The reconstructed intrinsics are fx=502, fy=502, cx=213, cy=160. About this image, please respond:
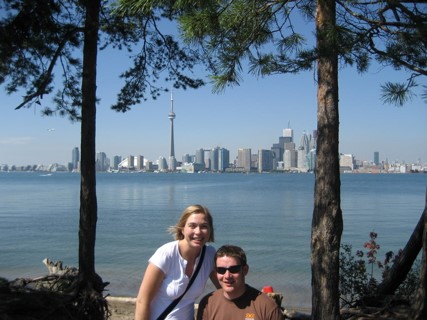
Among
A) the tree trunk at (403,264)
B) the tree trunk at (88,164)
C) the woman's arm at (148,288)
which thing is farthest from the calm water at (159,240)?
the woman's arm at (148,288)

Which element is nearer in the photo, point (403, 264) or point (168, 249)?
point (168, 249)

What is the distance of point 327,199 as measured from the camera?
3.95 meters

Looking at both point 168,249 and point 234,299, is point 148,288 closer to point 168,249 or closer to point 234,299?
point 168,249

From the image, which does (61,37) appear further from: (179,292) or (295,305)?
(295,305)

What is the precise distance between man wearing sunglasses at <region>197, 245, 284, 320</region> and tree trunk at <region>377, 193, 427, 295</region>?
291cm

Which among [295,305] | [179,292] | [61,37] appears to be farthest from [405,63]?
[295,305]

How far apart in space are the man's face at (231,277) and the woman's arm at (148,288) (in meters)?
0.32

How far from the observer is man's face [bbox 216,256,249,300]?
256 cm

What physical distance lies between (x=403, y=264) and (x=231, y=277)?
10.2 ft

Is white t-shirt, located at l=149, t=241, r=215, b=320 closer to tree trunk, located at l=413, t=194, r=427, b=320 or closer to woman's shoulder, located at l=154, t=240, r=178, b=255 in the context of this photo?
woman's shoulder, located at l=154, t=240, r=178, b=255

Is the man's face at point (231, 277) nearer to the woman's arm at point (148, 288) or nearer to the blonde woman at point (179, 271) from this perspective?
the blonde woman at point (179, 271)

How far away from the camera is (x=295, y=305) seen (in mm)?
9531

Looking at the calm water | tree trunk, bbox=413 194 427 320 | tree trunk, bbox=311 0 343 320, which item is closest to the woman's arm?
tree trunk, bbox=311 0 343 320

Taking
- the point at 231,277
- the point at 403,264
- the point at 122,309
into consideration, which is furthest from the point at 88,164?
the point at 403,264
